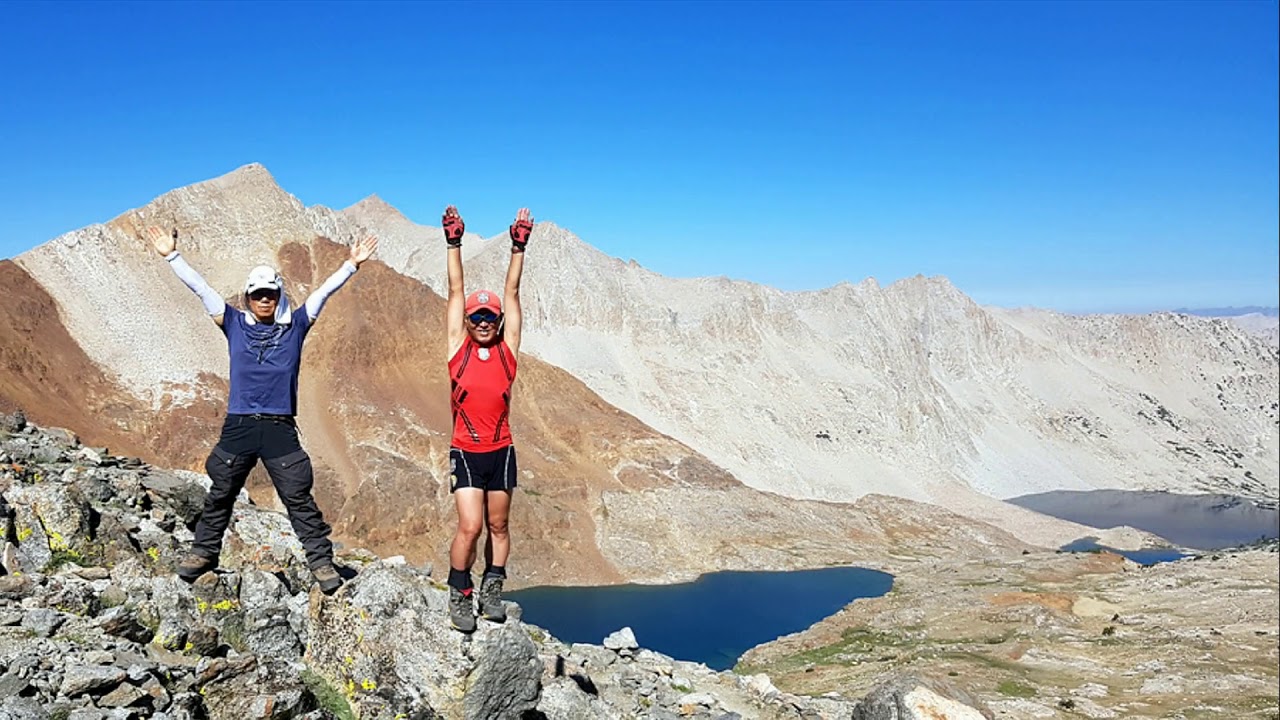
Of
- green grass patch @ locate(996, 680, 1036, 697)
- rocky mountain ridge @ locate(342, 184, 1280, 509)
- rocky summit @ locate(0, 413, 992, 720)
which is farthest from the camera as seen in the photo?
rocky mountain ridge @ locate(342, 184, 1280, 509)

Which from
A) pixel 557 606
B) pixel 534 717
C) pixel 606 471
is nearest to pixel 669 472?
pixel 606 471

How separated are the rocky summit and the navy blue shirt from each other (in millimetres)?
2043

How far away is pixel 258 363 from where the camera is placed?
8.13 metres

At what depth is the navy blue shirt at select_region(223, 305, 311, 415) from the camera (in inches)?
320

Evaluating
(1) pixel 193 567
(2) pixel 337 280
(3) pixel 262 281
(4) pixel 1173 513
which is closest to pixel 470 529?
(1) pixel 193 567

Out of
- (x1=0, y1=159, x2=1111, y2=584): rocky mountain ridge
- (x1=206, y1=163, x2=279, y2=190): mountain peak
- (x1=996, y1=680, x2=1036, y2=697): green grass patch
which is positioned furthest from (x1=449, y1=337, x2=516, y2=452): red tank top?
(x1=206, y1=163, x2=279, y2=190): mountain peak

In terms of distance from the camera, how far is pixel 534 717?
9211 millimetres

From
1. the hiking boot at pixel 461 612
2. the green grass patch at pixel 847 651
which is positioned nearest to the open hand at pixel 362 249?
the hiking boot at pixel 461 612

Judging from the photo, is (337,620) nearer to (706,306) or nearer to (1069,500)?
(706,306)

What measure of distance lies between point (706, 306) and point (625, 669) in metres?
127

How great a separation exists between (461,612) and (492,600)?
44cm

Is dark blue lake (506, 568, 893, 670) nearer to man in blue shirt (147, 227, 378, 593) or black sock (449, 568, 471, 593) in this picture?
black sock (449, 568, 471, 593)

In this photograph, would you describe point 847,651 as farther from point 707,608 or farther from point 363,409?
point 363,409

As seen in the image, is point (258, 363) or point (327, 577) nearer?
point (258, 363)
